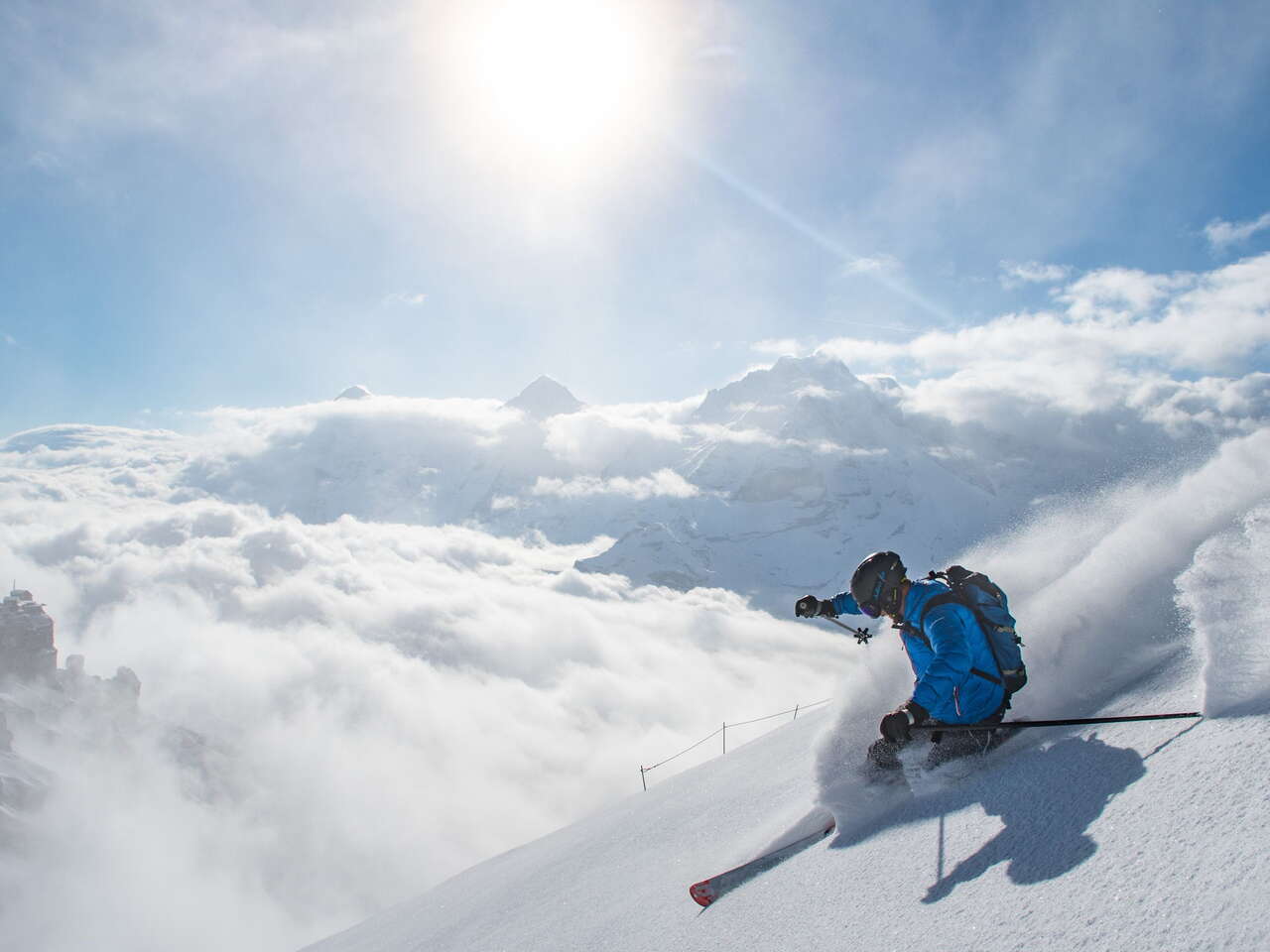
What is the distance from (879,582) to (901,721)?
3.83 ft

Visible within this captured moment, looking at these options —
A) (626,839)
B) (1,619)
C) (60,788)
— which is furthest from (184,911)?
(626,839)

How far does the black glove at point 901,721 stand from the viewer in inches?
182

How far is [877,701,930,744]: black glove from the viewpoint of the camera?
4.63 metres

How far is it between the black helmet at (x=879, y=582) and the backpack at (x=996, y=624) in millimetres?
407

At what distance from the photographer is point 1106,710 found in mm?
4074

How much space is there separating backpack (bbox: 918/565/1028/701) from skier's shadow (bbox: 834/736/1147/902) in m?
0.87

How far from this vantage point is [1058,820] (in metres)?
3.21

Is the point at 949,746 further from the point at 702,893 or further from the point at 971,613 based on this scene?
the point at 702,893

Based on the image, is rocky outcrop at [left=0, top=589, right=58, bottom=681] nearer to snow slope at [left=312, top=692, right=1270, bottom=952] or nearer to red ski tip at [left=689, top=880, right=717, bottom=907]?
snow slope at [left=312, top=692, right=1270, bottom=952]

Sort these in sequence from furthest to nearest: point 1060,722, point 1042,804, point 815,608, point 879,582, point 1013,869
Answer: point 815,608
point 879,582
point 1060,722
point 1042,804
point 1013,869

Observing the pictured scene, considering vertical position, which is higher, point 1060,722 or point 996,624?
point 996,624

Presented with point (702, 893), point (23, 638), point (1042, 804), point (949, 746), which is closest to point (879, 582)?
point (949, 746)

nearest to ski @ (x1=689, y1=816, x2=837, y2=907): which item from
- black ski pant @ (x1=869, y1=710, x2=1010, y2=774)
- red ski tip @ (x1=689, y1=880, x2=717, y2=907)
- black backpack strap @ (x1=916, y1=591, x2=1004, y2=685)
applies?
red ski tip @ (x1=689, y1=880, x2=717, y2=907)

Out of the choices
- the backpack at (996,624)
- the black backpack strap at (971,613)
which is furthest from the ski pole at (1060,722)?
the backpack at (996,624)
